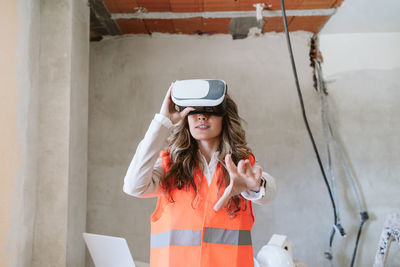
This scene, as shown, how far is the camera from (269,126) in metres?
2.69

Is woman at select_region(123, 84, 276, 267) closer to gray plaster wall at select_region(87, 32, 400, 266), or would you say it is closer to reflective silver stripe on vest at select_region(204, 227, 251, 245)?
reflective silver stripe on vest at select_region(204, 227, 251, 245)

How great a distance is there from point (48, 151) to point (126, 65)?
1.21 m

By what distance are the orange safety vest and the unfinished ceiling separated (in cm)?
159

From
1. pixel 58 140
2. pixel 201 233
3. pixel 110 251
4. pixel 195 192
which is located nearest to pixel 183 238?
pixel 201 233

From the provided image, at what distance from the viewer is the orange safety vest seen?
1170 mm

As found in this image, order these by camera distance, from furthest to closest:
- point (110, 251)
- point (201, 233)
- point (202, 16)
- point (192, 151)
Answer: point (202, 16) < point (110, 251) < point (192, 151) < point (201, 233)

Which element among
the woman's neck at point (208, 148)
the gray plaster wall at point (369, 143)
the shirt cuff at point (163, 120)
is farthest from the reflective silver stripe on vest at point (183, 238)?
the gray plaster wall at point (369, 143)

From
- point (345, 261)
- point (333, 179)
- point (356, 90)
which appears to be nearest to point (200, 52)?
point (356, 90)

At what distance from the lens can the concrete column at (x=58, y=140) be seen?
178 centimetres

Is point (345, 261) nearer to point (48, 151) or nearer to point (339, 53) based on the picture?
point (339, 53)

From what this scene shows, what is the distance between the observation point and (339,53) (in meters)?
2.77

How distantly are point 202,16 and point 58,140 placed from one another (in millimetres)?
1465

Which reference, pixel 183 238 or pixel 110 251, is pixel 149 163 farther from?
pixel 110 251

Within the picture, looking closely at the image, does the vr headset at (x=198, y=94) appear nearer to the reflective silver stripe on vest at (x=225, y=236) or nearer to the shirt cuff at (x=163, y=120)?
the shirt cuff at (x=163, y=120)
